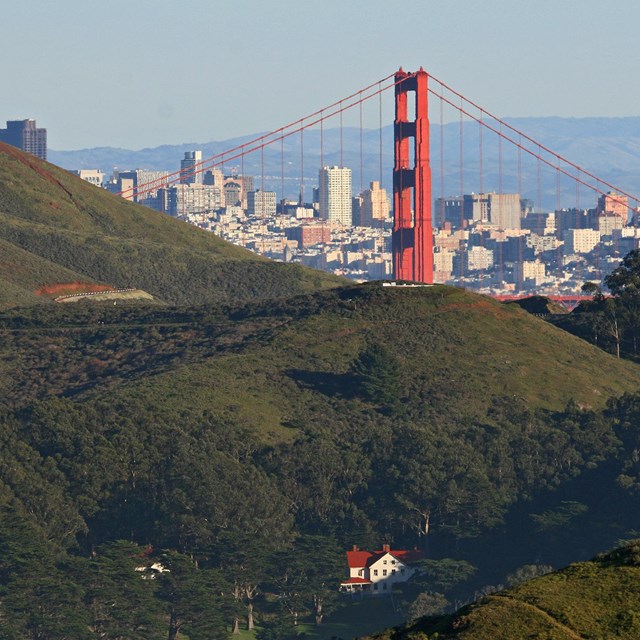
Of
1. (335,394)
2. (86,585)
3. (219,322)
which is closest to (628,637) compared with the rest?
(86,585)

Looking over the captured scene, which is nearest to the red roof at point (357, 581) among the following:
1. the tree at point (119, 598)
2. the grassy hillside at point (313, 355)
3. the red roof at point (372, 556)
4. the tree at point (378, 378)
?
the red roof at point (372, 556)

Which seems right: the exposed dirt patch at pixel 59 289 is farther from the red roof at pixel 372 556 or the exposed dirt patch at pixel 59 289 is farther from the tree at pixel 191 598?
the tree at pixel 191 598

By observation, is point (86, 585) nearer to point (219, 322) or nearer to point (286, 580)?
point (286, 580)

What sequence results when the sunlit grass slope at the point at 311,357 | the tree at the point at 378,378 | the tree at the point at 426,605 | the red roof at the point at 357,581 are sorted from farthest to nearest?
the tree at the point at 378,378 < the sunlit grass slope at the point at 311,357 < the red roof at the point at 357,581 < the tree at the point at 426,605

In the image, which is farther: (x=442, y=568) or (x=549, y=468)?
(x=549, y=468)

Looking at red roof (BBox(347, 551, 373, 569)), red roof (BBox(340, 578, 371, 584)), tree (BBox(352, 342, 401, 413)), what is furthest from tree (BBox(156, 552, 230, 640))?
tree (BBox(352, 342, 401, 413))

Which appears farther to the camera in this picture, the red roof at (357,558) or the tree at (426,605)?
the red roof at (357,558)

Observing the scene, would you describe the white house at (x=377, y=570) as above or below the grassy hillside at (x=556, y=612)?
below
